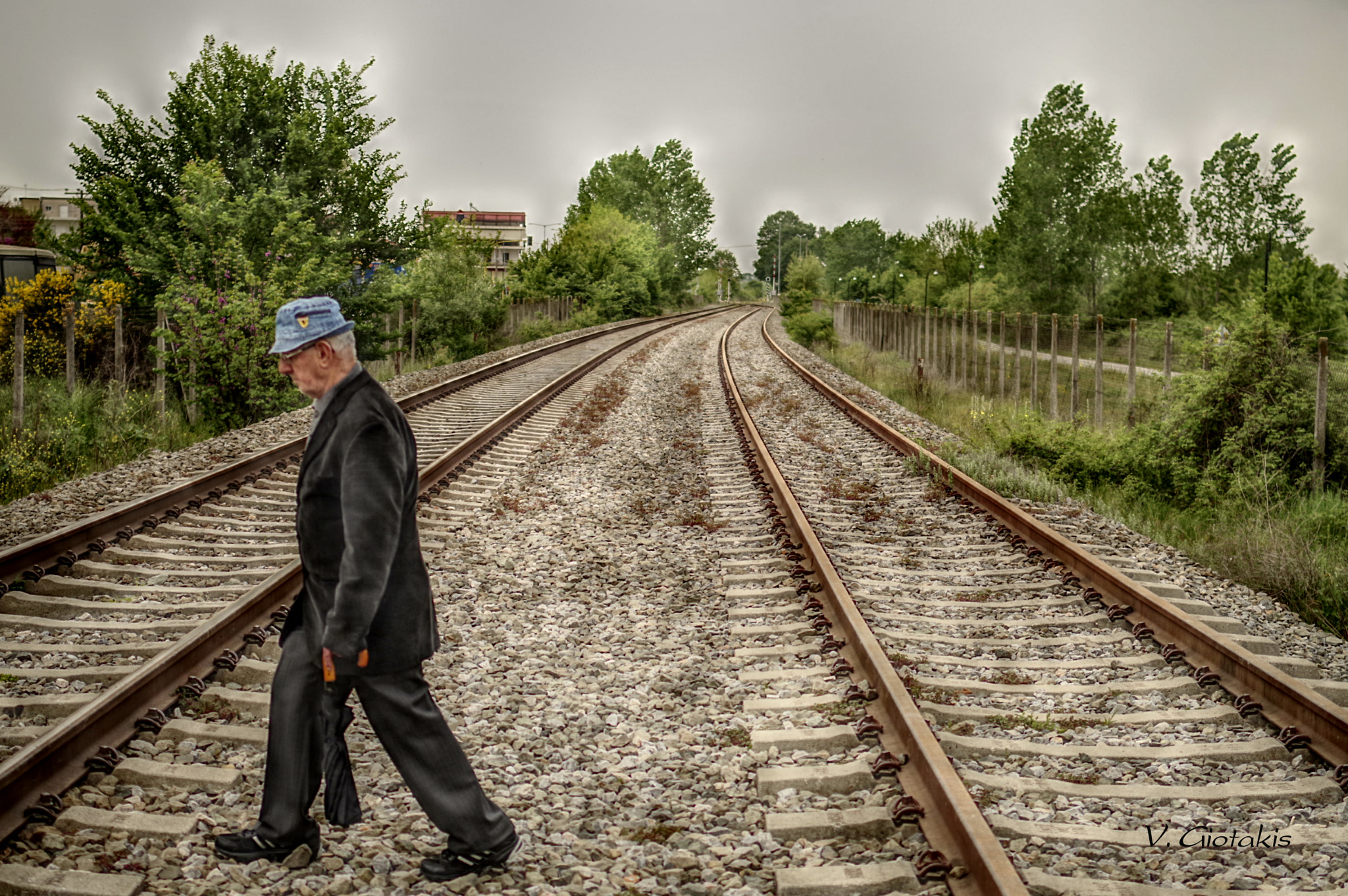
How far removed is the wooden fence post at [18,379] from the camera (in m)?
11.2

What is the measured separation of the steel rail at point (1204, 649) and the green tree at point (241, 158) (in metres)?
15.3

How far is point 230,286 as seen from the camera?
1530 cm

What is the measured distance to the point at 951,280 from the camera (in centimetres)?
6072

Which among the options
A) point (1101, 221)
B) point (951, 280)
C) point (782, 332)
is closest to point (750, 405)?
point (782, 332)

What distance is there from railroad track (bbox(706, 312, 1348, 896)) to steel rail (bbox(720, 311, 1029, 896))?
11 mm

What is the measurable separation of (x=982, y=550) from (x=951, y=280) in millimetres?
56158

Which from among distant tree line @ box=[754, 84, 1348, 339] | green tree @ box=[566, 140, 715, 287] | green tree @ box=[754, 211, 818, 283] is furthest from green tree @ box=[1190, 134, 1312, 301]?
green tree @ box=[754, 211, 818, 283]

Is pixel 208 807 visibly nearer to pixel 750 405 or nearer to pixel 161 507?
pixel 161 507

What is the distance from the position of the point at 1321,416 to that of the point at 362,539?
9.14m

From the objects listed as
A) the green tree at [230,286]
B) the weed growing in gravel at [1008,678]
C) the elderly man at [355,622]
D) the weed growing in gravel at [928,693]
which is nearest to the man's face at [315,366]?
the elderly man at [355,622]

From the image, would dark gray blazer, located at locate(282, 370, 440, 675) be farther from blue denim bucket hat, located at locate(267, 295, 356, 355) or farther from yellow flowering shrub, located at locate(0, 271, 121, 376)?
yellow flowering shrub, located at locate(0, 271, 121, 376)

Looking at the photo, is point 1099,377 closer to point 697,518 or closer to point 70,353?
point 697,518

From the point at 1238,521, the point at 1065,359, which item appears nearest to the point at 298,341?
the point at 1238,521

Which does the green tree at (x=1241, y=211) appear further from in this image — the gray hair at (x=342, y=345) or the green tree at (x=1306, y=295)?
the gray hair at (x=342, y=345)
